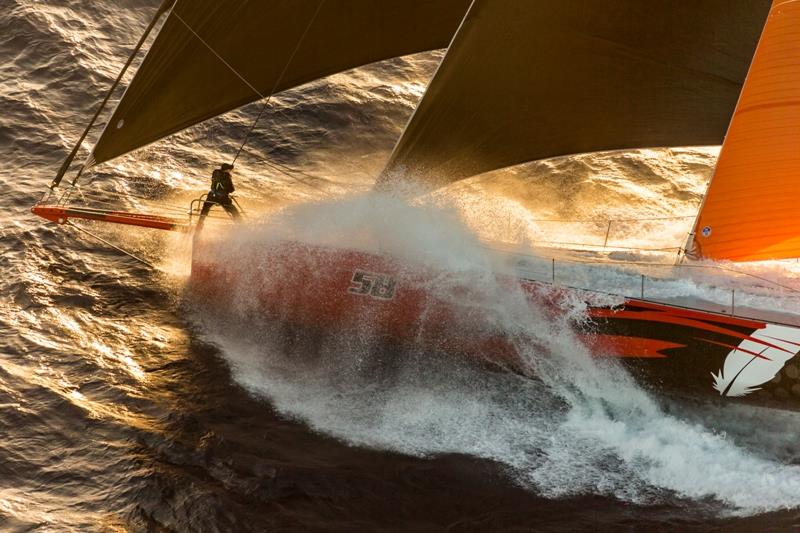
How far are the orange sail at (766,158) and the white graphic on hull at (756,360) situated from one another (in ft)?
3.48

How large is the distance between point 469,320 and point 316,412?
2442mm

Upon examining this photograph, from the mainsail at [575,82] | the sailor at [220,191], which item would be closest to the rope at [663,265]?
the mainsail at [575,82]

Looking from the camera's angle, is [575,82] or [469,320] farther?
[469,320]

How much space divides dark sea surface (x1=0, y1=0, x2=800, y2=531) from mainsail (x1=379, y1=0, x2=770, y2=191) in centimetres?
123

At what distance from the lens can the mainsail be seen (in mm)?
11391

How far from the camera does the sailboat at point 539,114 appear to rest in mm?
10969

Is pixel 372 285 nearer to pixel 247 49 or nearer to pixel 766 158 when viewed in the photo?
pixel 247 49

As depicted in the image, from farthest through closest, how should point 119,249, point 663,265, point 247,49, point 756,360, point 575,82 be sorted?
point 119,249 → point 663,265 → point 575,82 → point 247,49 → point 756,360

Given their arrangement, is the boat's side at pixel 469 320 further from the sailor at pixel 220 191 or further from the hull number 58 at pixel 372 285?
the sailor at pixel 220 191

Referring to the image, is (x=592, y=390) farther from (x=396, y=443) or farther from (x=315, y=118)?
(x=315, y=118)

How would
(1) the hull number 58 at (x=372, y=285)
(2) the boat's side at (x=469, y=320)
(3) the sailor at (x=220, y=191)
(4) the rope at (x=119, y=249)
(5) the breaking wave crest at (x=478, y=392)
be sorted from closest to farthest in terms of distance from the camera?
(5) the breaking wave crest at (x=478, y=392) → (2) the boat's side at (x=469, y=320) → (1) the hull number 58 at (x=372, y=285) → (3) the sailor at (x=220, y=191) → (4) the rope at (x=119, y=249)

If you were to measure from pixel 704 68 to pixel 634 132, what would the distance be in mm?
1197

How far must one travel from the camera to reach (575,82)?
465 inches

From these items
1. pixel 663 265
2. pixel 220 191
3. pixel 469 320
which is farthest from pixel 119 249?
pixel 663 265
